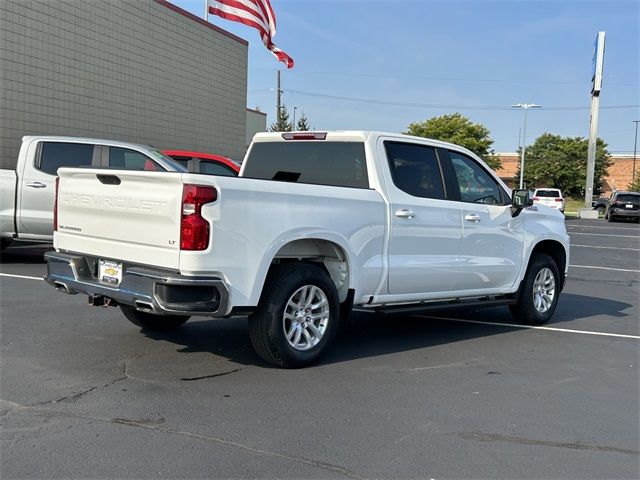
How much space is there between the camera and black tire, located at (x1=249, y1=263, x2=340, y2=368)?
497cm

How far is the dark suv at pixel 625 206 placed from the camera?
111 feet

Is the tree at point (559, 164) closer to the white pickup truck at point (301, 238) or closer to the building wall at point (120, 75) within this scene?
the building wall at point (120, 75)

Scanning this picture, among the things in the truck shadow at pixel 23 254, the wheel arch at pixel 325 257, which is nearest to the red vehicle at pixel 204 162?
the truck shadow at pixel 23 254

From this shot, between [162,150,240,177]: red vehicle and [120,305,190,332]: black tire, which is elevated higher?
[162,150,240,177]: red vehicle

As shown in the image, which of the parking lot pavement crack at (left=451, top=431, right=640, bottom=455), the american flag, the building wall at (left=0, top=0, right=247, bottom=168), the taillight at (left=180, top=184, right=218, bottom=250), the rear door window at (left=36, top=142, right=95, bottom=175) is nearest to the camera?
the parking lot pavement crack at (left=451, top=431, right=640, bottom=455)

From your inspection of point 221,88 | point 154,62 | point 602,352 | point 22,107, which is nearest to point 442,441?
point 602,352

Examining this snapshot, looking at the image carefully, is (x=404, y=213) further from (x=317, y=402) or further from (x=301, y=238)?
(x=317, y=402)

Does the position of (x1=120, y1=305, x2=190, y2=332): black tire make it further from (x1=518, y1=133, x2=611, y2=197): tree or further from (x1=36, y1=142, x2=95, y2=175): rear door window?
(x1=518, y1=133, x2=611, y2=197): tree

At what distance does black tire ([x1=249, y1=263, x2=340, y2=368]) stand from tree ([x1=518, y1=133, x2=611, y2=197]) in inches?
2765

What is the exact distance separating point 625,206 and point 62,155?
1231 inches

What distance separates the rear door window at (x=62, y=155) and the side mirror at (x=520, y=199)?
22.5 ft

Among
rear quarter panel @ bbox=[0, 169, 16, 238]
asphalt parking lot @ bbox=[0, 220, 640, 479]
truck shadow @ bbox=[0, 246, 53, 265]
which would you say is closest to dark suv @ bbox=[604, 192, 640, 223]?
asphalt parking lot @ bbox=[0, 220, 640, 479]

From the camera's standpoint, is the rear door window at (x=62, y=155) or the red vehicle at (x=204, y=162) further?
the red vehicle at (x=204, y=162)

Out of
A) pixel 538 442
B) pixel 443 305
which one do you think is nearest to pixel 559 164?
pixel 443 305
